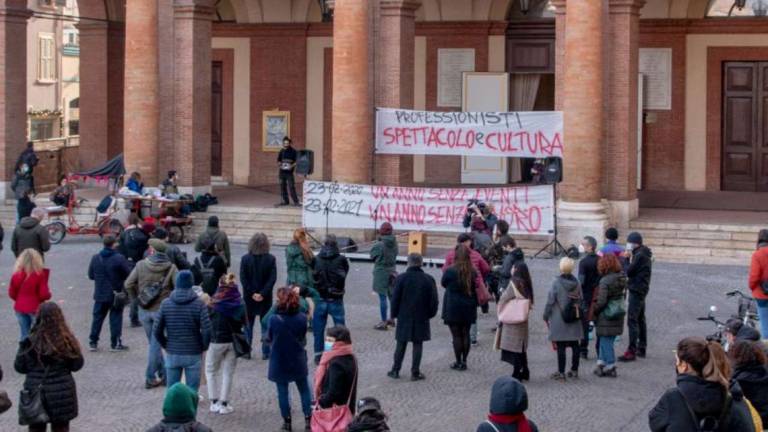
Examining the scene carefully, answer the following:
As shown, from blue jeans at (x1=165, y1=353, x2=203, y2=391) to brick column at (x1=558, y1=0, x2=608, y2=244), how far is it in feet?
42.2

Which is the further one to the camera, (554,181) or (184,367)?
(554,181)

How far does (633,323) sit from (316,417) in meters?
5.96

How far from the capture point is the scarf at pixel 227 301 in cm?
1222

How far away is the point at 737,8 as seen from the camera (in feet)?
95.3

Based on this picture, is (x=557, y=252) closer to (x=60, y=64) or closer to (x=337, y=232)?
(x=337, y=232)

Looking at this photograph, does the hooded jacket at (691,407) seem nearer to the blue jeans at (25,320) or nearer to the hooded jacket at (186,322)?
the hooded jacket at (186,322)

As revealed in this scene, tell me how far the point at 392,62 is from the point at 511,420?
18.4 m

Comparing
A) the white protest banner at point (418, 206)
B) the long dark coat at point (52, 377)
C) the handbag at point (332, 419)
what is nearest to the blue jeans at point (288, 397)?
the handbag at point (332, 419)

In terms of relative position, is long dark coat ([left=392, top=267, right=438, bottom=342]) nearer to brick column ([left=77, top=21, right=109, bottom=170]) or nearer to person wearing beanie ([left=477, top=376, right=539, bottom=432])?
person wearing beanie ([left=477, top=376, right=539, bottom=432])

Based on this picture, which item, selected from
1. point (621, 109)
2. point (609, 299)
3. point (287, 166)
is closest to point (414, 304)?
point (609, 299)

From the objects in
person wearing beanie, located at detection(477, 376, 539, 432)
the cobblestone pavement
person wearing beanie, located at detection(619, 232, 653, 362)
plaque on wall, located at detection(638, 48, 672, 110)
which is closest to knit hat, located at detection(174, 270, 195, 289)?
the cobblestone pavement

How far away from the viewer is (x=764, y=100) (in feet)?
95.1

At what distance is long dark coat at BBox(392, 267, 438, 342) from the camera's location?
1352cm

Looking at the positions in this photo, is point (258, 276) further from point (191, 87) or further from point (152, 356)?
point (191, 87)
